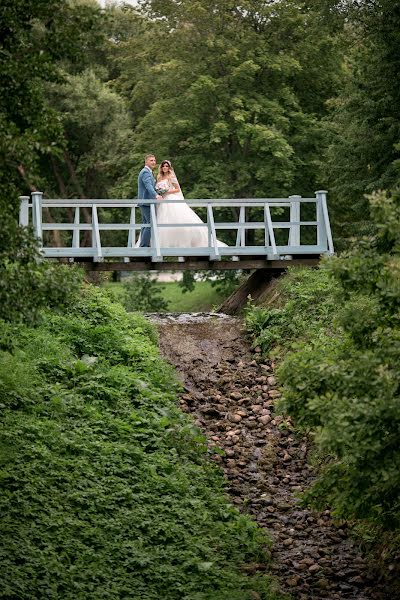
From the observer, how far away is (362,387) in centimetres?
1055

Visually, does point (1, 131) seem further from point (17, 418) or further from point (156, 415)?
point (156, 415)

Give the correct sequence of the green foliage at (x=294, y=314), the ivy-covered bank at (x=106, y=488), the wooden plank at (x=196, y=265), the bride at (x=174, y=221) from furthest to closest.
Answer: the bride at (x=174, y=221)
the wooden plank at (x=196, y=265)
the green foliage at (x=294, y=314)
the ivy-covered bank at (x=106, y=488)

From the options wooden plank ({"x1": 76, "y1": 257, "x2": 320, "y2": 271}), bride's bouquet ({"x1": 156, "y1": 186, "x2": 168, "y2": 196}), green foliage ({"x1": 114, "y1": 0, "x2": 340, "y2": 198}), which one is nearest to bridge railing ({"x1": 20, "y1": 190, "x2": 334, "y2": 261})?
wooden plank ({"x1": 76, "y1": 257, "x2": 320, "y2": 271})

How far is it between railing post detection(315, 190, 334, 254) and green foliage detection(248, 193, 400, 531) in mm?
11189

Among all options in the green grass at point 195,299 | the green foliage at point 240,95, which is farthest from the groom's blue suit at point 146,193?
the green grass at point 195,299

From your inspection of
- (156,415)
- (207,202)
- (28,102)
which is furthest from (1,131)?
(207,202)

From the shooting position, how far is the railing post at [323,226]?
23.2m

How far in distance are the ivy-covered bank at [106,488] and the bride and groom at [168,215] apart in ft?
16.6

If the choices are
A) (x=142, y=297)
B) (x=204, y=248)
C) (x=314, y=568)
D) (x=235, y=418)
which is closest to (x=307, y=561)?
(x=314, y=568)

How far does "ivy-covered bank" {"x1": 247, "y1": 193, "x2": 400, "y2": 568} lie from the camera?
1016 cm

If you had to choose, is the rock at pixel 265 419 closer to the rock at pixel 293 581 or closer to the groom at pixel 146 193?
the rock at pixel 293 581

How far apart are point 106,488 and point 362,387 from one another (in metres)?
4.35

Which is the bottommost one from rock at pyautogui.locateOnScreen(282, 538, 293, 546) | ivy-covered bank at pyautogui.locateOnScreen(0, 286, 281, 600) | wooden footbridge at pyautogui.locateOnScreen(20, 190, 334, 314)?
rock at pyautogui.locateOnScreen(282, 538, 293, 546)

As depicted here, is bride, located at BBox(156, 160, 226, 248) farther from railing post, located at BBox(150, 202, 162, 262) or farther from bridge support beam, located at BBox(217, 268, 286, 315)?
bridge support beam, located at BBox(217, 268, 286, 315)
